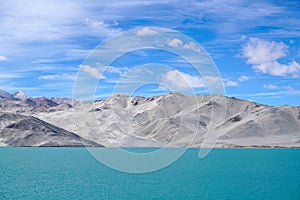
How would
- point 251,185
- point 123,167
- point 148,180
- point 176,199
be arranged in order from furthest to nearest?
point 123,167
point 148,180
point 251,185
point 176,199

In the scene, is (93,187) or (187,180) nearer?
(93,187)

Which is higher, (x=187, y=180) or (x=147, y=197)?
(x=187, y=180)

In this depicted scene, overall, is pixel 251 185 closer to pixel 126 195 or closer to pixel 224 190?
pixel 224 190

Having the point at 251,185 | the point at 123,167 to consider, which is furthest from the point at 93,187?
the point at 123,167

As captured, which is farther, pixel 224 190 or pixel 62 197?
pixel 224 190

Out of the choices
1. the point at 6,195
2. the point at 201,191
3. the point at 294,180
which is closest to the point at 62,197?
the point at 6,195

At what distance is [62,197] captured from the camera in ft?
211

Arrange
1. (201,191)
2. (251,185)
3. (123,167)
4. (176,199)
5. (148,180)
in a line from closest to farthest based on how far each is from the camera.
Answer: (176,199) < (201,191) < (251,185) < (148,180) < (123,167)

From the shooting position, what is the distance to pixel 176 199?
64062 millimetres

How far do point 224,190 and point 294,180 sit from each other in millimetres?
23346

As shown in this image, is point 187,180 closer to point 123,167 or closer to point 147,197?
point 147,197

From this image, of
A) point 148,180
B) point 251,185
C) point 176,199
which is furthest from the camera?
point 148,180

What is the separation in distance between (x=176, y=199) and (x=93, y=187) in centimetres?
1818

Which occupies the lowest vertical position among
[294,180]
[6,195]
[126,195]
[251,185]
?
[6,195]
